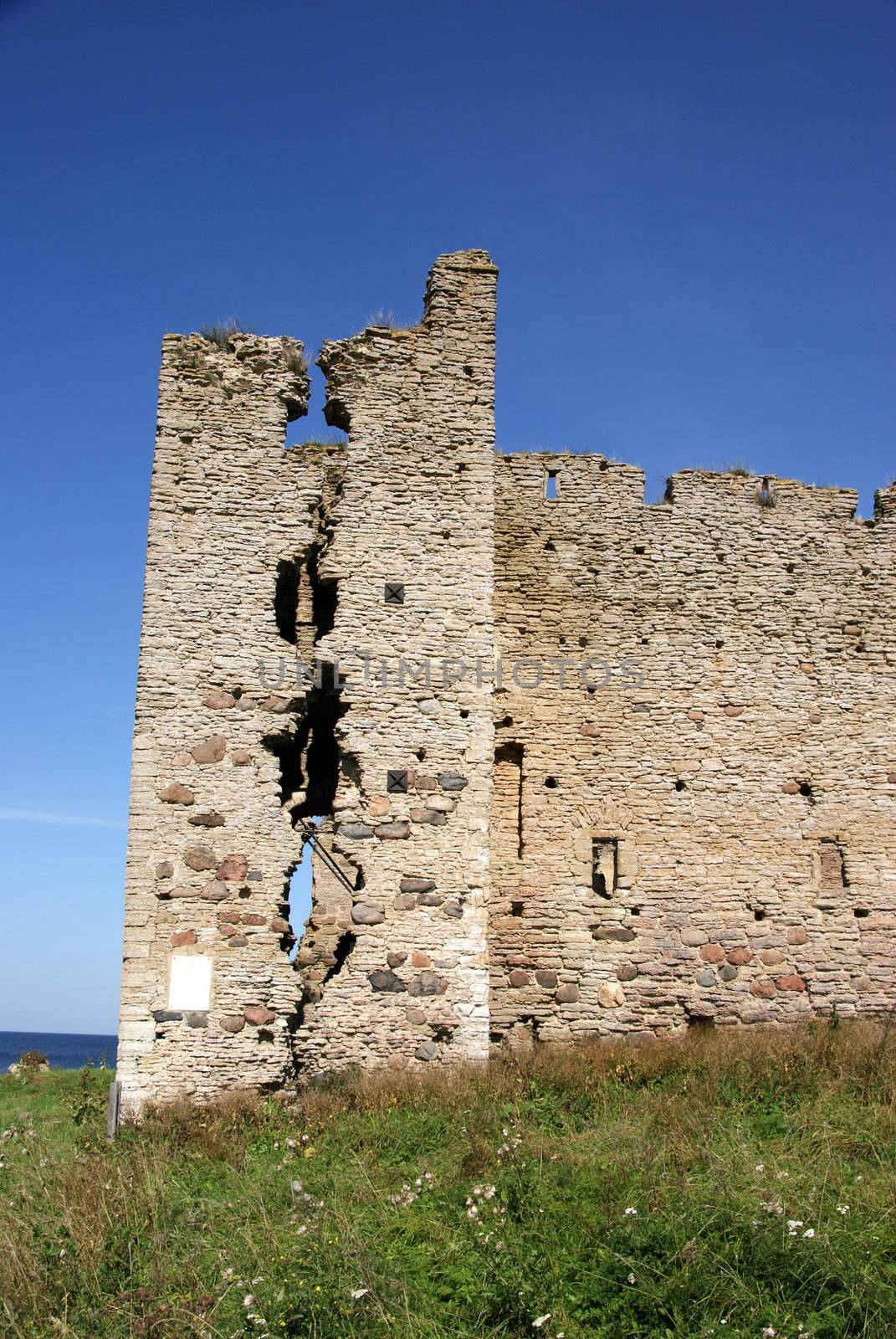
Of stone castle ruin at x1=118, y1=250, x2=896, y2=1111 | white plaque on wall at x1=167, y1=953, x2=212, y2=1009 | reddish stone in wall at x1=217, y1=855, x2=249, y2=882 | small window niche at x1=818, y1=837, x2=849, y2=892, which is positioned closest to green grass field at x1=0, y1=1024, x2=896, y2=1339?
white plaque on wall at x1=167, y1=953, x2=212, y2=1009

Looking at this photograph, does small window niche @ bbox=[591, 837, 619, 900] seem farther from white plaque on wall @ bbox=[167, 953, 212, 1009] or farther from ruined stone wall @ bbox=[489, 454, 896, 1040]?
white plaque on wall @ bbox=[167, 953, 212, 1009]

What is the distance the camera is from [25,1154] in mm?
7945

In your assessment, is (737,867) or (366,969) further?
(737,867)

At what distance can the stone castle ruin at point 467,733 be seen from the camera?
28.7 feet

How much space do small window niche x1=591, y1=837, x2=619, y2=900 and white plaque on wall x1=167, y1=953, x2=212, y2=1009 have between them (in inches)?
134

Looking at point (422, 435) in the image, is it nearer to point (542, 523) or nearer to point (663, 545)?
point (542, 523)

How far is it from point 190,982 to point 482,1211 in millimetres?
3135

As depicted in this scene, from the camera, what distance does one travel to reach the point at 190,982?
8484 millimetres

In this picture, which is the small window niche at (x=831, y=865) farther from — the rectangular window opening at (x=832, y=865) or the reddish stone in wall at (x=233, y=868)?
the reddish stone in wall at (x=233, y=868)

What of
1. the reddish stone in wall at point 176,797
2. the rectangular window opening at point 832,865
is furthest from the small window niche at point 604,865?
the reddish stone in wall at point 176,797

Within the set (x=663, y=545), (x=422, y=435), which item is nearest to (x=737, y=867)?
(x=663, y=545)

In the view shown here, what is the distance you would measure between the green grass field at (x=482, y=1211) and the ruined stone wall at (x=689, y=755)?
1.38 m

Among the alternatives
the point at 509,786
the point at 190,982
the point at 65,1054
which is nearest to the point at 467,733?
the point at 509,786

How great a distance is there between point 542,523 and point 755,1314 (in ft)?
23.2
